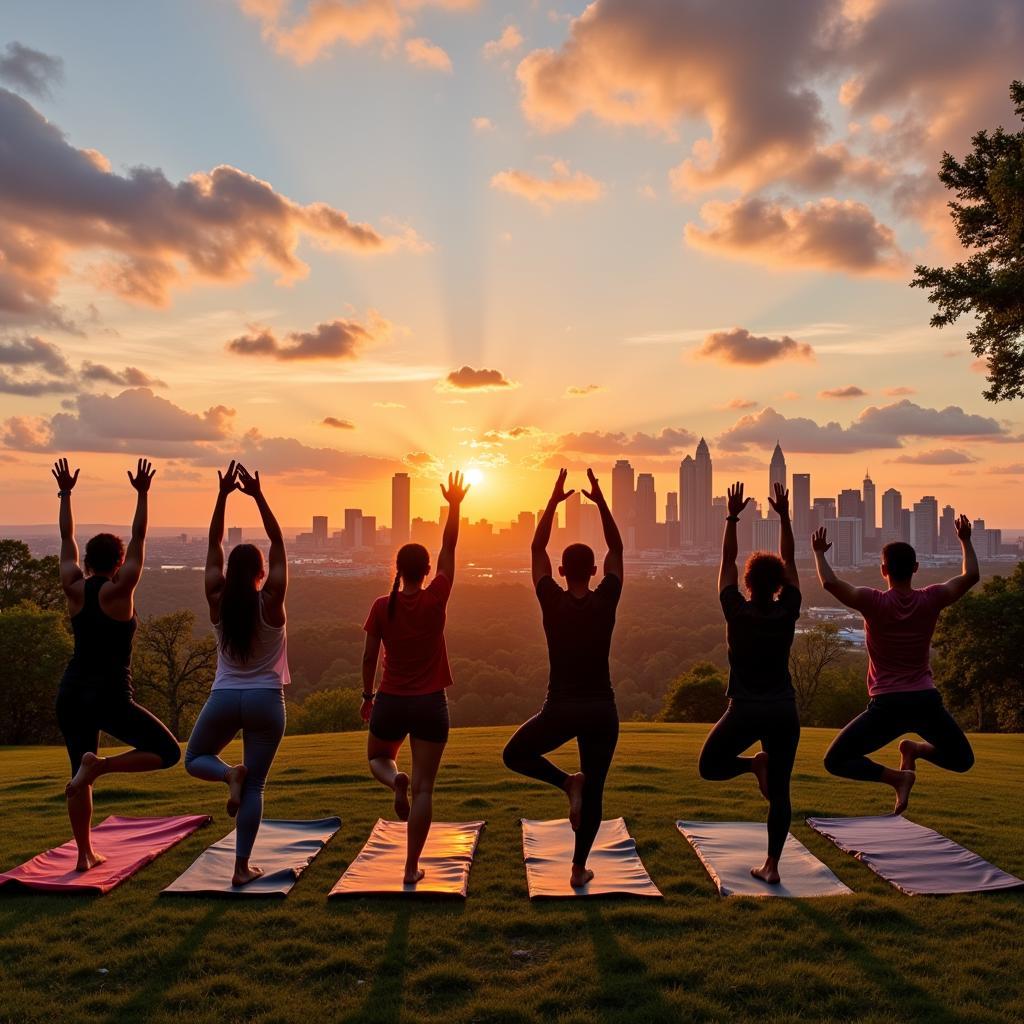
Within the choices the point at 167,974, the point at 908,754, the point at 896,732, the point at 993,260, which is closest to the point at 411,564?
the point at 167,974

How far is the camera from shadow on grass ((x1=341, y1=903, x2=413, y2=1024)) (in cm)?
504

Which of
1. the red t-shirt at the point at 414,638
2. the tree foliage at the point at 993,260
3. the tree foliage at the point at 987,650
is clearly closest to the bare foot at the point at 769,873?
the red t-shirt at the point at 414,638

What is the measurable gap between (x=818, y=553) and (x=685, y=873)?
9.89ft

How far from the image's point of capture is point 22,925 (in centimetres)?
645

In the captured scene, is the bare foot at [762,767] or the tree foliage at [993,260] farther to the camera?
the tree foliage at [993,260]

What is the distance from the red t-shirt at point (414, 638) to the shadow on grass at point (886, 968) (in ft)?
10.9

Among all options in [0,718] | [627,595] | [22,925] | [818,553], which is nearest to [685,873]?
[818,553]

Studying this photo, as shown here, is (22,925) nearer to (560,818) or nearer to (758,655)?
(560,818)

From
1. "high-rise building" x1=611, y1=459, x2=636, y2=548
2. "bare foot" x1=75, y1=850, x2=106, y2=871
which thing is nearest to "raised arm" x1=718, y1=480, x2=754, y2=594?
"bare foot" x1=75, y1=850, x2=106, y2=871

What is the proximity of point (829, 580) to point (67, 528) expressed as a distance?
651 centimetres

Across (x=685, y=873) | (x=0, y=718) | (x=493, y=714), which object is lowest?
(x=493, y=714)

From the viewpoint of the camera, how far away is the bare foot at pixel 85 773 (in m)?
7.34

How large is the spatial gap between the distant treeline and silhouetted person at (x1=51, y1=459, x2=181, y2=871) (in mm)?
33629

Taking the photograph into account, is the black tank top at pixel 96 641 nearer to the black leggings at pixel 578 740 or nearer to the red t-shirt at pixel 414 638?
the red t-shirt at pixel 414 638
